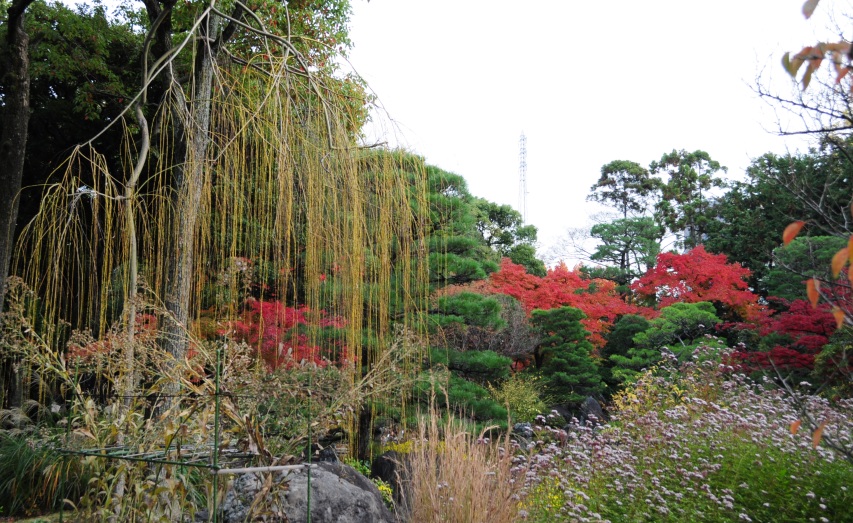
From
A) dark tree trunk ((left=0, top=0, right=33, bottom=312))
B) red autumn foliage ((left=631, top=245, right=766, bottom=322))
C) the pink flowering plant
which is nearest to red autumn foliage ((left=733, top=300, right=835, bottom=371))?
red autumn foliage ((left=631, top=245, right=766, bottom=322))

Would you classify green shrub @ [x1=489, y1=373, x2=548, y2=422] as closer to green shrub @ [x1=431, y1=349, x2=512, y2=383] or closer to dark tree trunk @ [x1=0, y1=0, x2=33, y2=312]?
green shrub @ [x1=431, y1=349, x2=512, y2=383]

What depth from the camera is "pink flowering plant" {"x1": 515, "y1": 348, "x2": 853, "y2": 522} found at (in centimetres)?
333

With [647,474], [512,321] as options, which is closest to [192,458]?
[647,474]

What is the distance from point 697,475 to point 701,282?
7.44 meters

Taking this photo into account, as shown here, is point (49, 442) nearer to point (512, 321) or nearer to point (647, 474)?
point (647, 474)

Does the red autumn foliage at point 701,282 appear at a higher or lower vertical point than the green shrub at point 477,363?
higher

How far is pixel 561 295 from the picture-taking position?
32.1ft

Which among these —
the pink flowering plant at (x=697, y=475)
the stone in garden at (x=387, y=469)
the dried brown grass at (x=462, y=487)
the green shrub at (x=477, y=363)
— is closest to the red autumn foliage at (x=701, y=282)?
the green shrub at (x=477, y=363)

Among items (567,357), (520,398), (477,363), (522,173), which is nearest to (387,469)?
(477,363)

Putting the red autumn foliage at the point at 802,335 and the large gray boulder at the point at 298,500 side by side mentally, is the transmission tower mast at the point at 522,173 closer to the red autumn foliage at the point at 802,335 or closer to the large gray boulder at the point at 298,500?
the red autumn foliage at the point at 802,335

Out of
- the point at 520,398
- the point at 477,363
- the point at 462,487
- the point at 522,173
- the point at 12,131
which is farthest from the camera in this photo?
the point at 522,173

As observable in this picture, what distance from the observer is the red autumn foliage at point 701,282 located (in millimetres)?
9547

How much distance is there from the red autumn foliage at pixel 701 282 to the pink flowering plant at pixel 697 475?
5.02m

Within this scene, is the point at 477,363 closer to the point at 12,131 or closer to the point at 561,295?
the point at 561,295
